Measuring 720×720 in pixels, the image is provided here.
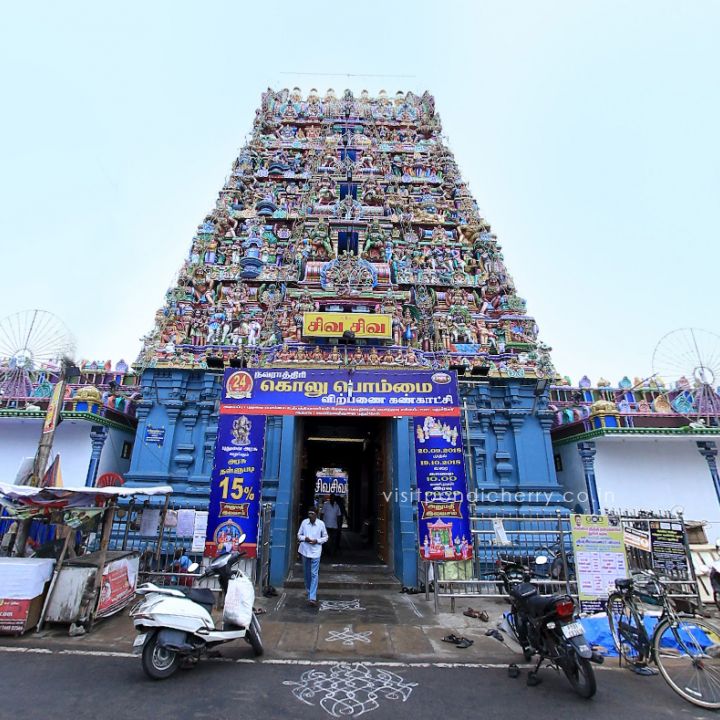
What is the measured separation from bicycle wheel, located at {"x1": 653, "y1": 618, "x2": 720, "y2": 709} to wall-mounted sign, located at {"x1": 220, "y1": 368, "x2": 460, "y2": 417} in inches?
185

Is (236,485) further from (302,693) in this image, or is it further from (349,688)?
(349,688)

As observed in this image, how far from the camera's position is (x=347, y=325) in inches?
455

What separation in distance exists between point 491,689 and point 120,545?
28.8 feet

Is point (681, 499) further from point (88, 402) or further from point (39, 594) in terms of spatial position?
point (88, 402)

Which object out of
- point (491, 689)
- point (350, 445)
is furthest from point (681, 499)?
point (350, 445)

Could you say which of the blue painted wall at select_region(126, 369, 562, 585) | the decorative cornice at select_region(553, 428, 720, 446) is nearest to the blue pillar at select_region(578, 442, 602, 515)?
the decorative cornice at select_region(553, 428, 720, 446)

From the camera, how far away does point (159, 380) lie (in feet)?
36.9

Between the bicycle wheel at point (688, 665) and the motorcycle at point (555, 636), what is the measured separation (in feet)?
2.81

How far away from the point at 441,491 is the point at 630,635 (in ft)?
12.4

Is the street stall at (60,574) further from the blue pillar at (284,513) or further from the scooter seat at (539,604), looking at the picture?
the scooter seat at (539,604)

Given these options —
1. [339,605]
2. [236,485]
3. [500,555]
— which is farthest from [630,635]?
[236,485]

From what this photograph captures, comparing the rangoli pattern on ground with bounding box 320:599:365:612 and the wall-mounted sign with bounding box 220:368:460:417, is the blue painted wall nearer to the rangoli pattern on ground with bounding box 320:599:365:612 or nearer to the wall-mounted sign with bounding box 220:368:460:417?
the rangoli pattern on ground with bounding box 320:599:365:612

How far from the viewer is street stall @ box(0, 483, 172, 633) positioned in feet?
19.0

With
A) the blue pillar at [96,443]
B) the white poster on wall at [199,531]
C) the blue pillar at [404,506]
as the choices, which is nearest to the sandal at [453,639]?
the blue pillar at [404,506]
